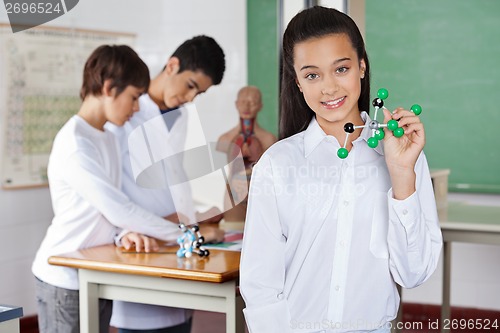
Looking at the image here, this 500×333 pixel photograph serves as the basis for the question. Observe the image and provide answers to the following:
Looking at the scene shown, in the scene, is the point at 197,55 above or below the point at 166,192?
above

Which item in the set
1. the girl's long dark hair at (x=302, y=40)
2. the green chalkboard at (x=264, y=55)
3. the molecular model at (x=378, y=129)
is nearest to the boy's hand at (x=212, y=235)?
the girl's long dark hair at (x=302, y=40)

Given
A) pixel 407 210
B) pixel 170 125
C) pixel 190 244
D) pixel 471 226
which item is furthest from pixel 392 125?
pixel 471 226

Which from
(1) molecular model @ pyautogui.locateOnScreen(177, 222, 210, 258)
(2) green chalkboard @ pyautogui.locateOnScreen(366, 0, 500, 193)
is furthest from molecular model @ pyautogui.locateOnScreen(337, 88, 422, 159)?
(2) green chalkboard @ pyautogui.locateOnScreen(366, 0, 500, 193)

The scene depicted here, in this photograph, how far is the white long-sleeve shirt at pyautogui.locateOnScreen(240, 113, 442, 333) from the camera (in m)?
1.54

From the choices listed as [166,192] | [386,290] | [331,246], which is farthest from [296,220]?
[166,192]

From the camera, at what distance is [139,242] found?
8.53 ft

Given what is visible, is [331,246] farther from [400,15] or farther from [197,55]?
[400,15]

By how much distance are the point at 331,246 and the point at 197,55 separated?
1.67 m

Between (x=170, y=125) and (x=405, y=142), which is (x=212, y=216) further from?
(x=405, y=142)

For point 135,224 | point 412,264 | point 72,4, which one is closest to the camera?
point 412,264

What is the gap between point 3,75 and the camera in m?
3.98

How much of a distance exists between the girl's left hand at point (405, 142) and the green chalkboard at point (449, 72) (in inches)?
111

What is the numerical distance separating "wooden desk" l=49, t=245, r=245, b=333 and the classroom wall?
175 cm

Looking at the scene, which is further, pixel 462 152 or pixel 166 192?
pixel 462 152
